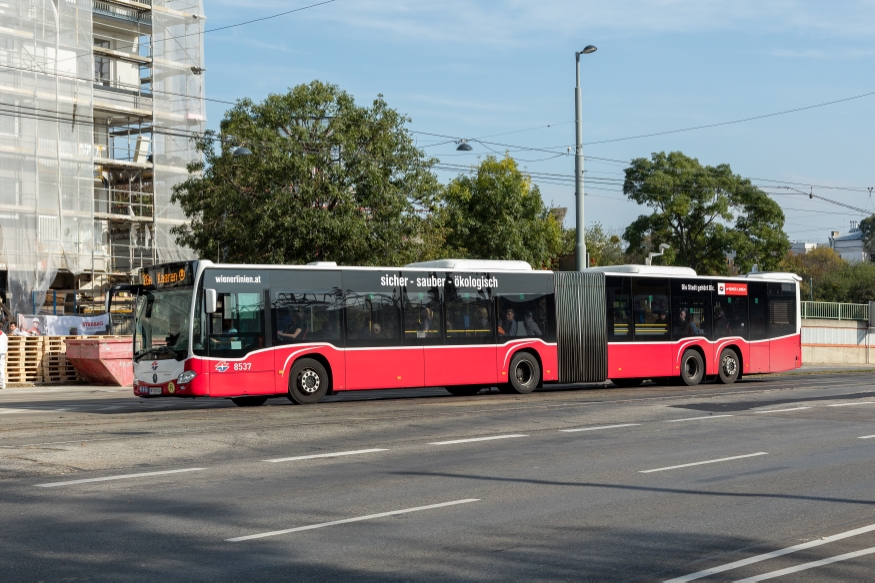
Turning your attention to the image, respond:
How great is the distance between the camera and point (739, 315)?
28500 millimetres

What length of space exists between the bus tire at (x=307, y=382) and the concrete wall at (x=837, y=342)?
35240 mm

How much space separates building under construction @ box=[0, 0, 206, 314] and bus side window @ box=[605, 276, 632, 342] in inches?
573

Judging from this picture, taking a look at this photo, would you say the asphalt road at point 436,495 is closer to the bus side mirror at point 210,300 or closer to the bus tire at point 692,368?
the bus side mirror at point 210,300

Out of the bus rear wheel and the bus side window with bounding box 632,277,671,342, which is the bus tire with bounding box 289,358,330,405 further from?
the bus side window with bounding box 632,277,671,342

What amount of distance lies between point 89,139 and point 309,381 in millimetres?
20841

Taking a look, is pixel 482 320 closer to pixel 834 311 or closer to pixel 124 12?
pixel 124 12

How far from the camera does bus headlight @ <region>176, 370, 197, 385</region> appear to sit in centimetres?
1873

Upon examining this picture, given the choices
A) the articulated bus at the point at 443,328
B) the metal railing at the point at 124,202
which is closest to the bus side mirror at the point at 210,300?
the articulated bus at the point at 443,328

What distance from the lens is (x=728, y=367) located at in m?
28.3

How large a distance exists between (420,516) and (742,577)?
2.90m

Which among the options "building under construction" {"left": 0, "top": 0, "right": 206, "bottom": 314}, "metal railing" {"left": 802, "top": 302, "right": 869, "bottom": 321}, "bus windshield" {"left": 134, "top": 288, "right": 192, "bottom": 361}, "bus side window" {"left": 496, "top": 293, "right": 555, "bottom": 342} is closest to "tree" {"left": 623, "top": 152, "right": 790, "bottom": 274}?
"metal railing" {"left": 802, "top": 302, "right": 869, "bottom": 321}

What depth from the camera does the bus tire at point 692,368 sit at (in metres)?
27.1

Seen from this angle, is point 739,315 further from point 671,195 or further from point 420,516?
point 671,195

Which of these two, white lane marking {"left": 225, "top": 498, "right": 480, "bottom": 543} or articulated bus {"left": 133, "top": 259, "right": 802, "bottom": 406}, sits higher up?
articulated bus {"left": 133, "top": 259, "right": 802, "bottom": 406}
